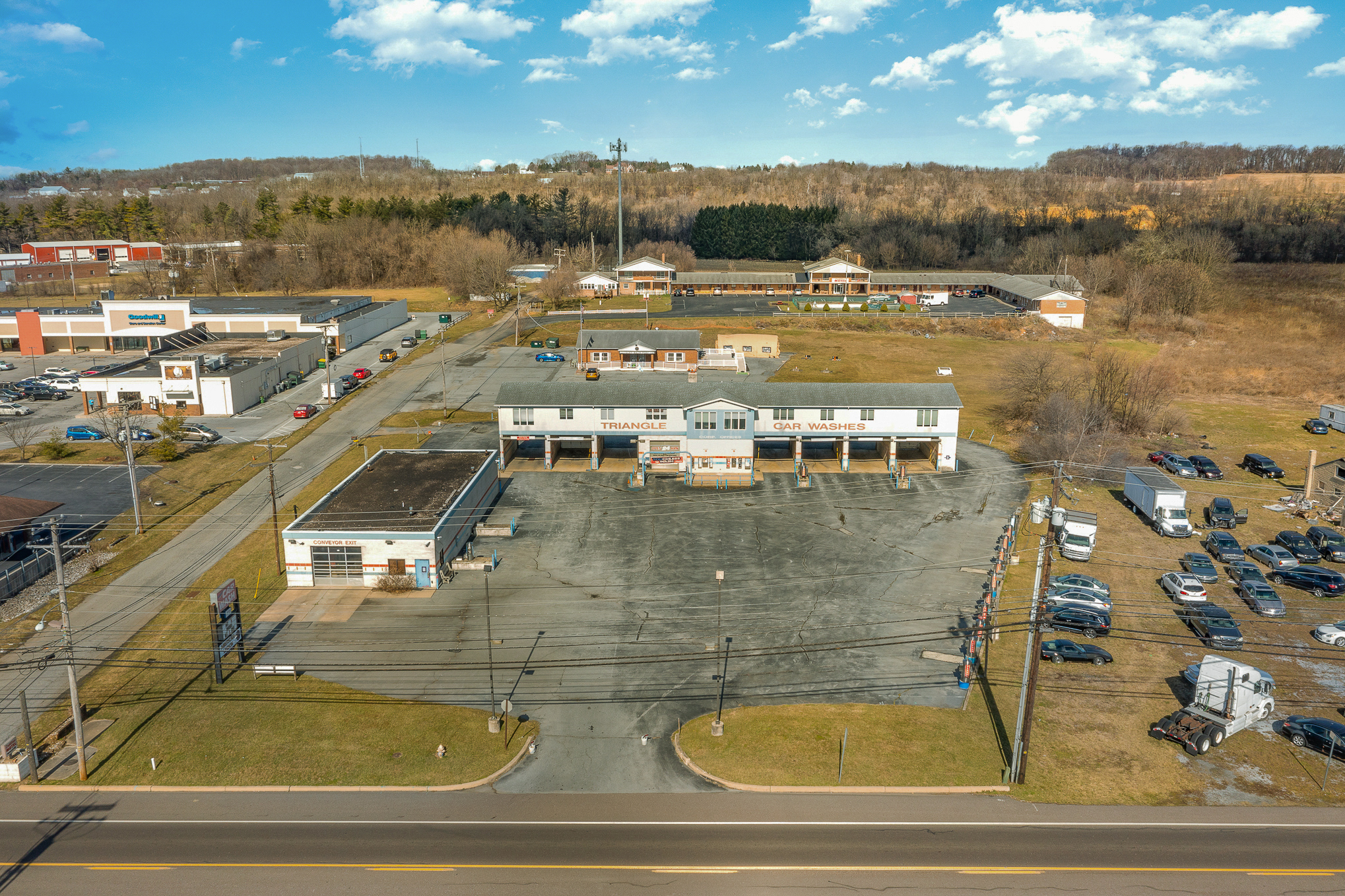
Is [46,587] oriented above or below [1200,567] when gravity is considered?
below

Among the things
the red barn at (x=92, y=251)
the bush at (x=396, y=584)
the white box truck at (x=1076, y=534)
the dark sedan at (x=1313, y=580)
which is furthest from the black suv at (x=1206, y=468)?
the red barn at (x=92, y=251)

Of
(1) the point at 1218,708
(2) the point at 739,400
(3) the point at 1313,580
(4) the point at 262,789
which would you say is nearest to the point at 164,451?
(4) the point at 262,789

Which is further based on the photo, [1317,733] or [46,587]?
[46,587]

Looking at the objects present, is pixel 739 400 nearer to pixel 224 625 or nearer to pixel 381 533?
pixel 381 533

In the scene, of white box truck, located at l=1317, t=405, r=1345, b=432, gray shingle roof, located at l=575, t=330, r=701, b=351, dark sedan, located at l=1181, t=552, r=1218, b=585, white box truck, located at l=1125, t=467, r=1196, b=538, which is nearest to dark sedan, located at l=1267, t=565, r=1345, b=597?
dark sedan, located at l=1181, t=552, r=1218, b=585

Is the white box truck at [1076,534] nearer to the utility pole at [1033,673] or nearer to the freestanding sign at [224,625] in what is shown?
the utility pole at [1033,673]
